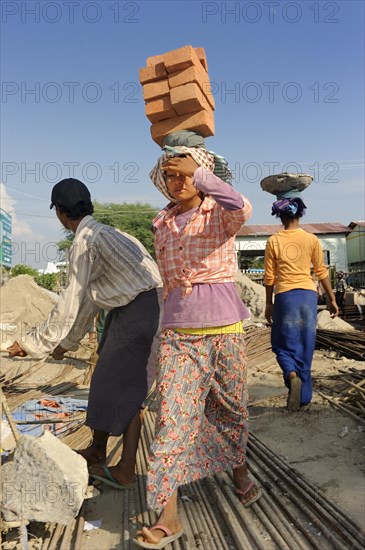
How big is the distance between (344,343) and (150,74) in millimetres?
4620

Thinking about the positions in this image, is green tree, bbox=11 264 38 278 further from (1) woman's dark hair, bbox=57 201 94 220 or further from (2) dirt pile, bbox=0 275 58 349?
(1) woman's dark hair, bbox=57 201 94 220

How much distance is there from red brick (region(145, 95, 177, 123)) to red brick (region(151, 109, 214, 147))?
0.13 ft

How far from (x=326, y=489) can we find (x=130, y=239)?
5.29 ft

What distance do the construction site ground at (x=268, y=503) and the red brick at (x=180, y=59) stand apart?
7.90 ft

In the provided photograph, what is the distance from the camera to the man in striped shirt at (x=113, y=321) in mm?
2402

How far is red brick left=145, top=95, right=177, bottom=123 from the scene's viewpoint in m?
3.60

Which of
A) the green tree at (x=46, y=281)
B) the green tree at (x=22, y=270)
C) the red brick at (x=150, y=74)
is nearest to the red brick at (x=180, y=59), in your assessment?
the red brick at (x=150, y=74)

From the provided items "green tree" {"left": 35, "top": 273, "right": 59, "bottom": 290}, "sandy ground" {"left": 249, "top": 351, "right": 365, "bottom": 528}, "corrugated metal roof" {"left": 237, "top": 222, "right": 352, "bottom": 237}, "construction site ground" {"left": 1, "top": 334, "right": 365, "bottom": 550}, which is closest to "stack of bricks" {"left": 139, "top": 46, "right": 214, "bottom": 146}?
"construction site ground" {"left": 1, "top": 334, "right": 365, "bottom": 550}

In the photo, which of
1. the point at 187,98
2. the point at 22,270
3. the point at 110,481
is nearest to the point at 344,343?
the point at 187,98

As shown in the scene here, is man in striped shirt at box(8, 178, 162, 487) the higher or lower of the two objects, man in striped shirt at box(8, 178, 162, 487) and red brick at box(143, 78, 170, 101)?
the lower

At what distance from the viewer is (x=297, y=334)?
373 cm

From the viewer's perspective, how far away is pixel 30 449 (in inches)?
77.0

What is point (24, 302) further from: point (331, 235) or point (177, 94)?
point (331, 235)

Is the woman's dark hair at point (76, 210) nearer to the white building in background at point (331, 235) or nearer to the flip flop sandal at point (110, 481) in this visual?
the flip flop sandal at point (110, 481)
